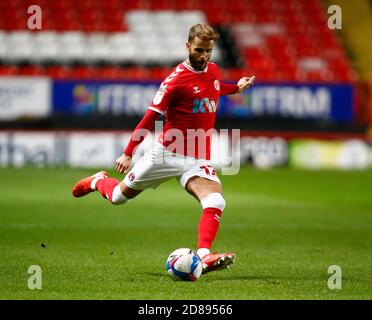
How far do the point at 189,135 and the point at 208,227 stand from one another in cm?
91

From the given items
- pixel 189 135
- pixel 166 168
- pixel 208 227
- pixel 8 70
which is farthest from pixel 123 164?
pixel 8 70

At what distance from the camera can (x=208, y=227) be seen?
7.66m

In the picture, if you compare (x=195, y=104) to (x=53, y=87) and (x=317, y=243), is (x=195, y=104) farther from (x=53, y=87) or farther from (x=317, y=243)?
(x=53, y=87)

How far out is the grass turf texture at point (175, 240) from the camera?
7.04 metres

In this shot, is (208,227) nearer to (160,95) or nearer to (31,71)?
(160,95)

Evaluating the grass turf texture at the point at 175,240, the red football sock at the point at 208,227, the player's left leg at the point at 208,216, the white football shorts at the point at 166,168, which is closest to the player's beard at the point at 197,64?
the white football shorts at the point at 166,168

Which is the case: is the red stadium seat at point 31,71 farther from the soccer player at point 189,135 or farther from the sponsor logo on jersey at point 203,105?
the sponsor logo on jersey at point 203,105

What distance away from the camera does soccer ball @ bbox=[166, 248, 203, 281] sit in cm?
727

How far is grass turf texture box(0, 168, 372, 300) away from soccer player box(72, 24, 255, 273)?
721 millimetres

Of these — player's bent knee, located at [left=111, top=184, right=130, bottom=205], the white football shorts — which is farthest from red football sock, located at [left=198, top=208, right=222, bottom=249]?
player's bent knee, located at [left=111, top=184, right=130, bottom=205]

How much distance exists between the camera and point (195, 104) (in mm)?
8008

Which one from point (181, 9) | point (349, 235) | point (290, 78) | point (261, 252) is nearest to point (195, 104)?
point (261, 252)

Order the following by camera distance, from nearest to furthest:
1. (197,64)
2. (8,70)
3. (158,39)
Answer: (197,64), (8,70), (158,39)
